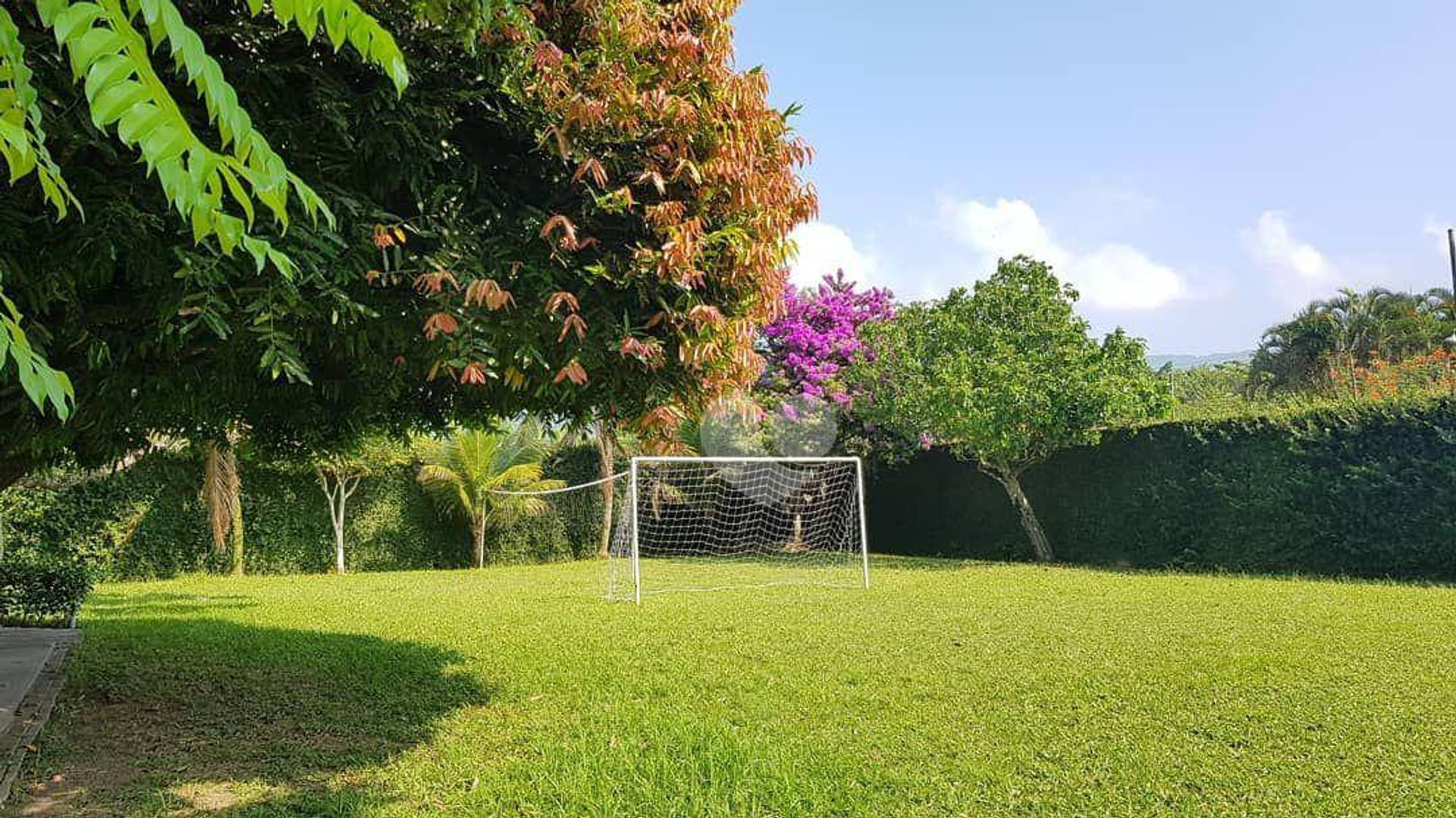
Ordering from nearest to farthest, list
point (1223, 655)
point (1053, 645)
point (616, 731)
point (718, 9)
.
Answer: point (718, 9)
point (616, 731)
point (1223, 655)
point (1053, 645)

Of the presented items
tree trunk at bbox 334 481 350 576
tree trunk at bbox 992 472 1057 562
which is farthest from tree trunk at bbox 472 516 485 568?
tree trunk at bbox 992 472 1057 562

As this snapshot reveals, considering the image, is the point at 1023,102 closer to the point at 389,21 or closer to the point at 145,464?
the point at 389,21

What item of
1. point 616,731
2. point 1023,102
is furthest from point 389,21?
point 1023,102

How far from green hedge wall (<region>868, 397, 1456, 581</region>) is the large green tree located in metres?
11.0

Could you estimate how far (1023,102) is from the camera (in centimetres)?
994

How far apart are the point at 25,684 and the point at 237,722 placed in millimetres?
1724

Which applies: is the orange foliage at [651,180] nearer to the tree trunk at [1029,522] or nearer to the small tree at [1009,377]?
the small tree at [1009,377]

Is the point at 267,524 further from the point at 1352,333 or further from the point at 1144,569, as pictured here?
the point at 1352,333

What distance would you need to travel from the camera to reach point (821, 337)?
60.1 feet

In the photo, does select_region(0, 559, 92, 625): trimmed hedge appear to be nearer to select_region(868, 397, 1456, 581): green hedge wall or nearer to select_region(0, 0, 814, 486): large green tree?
select_region(0, 0, 814, 486): large green tree

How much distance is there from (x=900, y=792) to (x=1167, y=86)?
879 centimetres

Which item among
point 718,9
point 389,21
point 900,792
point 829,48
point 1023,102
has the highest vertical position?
point 1023,102

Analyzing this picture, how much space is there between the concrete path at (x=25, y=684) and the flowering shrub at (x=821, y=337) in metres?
12.3

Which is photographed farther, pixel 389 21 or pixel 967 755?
pixel 967 755
